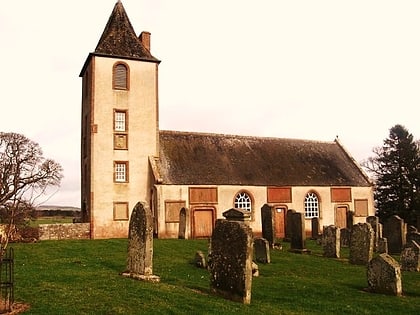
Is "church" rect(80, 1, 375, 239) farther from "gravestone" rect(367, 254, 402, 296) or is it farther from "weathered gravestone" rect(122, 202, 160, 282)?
"gravestone" rect(367, 254, 402, 296)

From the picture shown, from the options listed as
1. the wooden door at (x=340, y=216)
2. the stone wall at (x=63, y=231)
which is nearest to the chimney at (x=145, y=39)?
the stone wall at (x=63, y=231)

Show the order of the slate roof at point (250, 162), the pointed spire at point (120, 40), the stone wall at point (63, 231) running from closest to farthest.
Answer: the stone wall at point (63, 231), the pointed spire at point (120, 40), the slate roof at point (250, 162)

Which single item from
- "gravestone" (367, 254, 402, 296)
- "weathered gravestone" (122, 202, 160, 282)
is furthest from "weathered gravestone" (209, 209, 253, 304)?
"gravestone" (367, 254, 402, 296)

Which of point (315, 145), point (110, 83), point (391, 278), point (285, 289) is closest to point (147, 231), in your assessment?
point (285, 289)

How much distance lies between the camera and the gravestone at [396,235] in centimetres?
2462

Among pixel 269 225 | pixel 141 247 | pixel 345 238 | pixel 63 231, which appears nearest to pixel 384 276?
pixel 141 247

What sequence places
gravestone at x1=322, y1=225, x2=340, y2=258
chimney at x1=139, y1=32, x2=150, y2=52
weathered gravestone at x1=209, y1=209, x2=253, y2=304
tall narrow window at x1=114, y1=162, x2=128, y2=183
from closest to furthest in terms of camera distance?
weathered gravestone at x1=209, y1=209, x2=253, y2=304
gravestone at x1=322, y1=225, x2=340, y2=258
tall narrow window at x1=114, y1=162, x2=128, y2=183
chimney at x1=139, y1=32, x2=150, y2=52

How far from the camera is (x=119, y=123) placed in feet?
102

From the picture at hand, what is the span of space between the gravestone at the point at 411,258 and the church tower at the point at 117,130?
17973 millimetres

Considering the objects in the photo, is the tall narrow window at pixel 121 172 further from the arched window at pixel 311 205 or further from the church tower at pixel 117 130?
the arched window at pixel 311 205

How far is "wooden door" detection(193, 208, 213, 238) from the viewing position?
31.1 metres

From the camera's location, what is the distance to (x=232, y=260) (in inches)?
446

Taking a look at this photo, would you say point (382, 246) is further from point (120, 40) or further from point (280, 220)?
point (120, 40)

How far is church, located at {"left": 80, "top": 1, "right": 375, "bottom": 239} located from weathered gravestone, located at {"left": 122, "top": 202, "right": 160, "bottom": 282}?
14.3 meters
